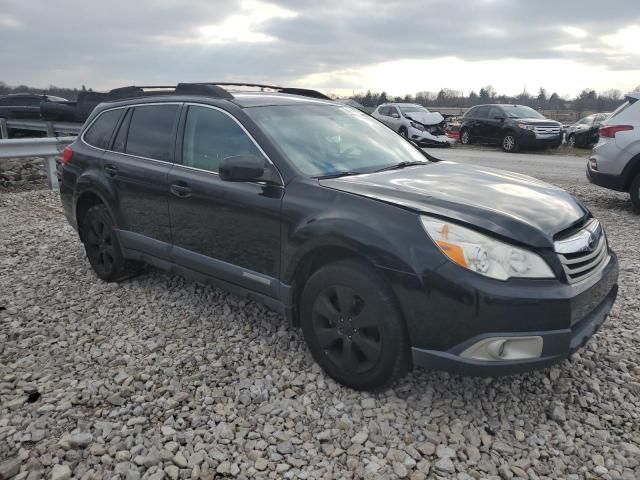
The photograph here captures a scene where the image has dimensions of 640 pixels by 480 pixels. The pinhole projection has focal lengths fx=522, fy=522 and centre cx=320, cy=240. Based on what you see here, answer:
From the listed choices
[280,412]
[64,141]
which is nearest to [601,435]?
Answer: [280,412]

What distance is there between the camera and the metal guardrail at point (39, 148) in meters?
8.48

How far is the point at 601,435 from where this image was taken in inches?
106

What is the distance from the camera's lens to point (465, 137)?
2062 cm

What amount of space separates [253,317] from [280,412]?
125cm

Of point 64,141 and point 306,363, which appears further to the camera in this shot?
point 64,141

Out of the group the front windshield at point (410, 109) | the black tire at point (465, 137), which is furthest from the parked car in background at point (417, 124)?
the black tire at point (465, 137)

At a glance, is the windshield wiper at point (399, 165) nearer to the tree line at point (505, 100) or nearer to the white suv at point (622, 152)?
the white suv at point (622, 152)

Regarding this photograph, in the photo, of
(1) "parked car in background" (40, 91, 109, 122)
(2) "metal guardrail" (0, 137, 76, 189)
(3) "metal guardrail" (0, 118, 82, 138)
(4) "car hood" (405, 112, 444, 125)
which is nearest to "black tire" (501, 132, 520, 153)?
(4) "car hood" (405, 112, 444, 125)

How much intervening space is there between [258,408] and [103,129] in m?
3.18

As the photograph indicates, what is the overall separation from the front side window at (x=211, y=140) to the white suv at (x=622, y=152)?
19.9 feet

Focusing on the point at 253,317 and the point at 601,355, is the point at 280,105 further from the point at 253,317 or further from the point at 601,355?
the point at 601,355

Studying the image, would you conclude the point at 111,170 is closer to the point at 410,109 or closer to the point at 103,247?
the point at 103,247

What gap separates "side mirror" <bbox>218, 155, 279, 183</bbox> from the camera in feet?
10.4

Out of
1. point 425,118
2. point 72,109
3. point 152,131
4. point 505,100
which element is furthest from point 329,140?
point 505,100
